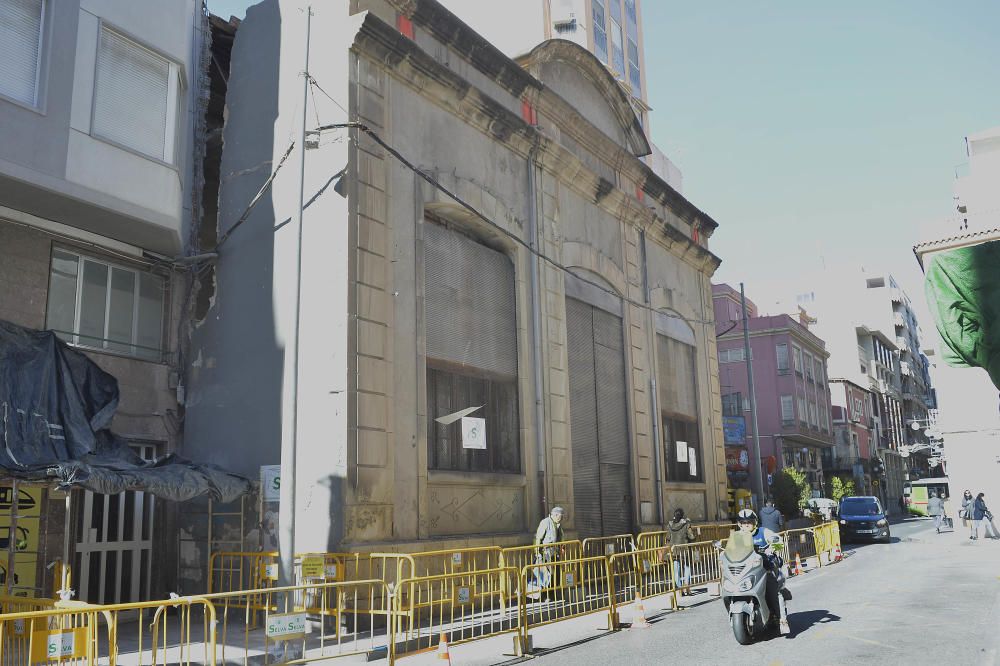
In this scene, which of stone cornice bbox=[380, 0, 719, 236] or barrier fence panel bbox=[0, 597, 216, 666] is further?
stone cornice bbox=[380, 0, 719, 236]

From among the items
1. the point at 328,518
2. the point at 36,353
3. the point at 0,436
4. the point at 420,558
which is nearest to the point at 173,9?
the point at 36,353

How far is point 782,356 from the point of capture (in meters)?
54.0

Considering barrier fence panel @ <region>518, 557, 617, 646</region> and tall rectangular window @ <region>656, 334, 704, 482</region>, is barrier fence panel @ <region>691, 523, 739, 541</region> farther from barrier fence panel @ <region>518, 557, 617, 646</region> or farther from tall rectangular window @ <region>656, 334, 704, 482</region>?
barrier fence panel @ <region>518, 557, 617, 646</region>

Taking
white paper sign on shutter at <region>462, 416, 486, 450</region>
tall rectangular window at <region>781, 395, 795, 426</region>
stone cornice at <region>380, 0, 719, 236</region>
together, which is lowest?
white paper sign on shutter at <region>462, 416, 486, 450</region>

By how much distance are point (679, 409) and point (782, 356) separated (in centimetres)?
3102

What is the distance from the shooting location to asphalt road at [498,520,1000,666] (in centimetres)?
961

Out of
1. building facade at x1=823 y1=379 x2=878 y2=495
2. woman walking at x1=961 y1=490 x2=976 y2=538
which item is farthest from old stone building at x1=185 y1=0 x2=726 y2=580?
building facade at x1=823 y1=379 x2=878 y2=495

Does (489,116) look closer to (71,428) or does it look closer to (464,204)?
(464,204)

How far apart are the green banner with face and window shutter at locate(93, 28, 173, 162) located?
42.4 ft

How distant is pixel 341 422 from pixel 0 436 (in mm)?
4521

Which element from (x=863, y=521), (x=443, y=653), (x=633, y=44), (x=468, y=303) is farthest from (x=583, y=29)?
(x=443, y=653)

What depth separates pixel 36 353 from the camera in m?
12.3

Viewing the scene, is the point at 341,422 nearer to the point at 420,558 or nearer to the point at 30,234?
the point at 420,558

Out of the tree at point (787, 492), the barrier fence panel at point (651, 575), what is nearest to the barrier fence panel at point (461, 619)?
the barrier fence panel at point (651, 575)
